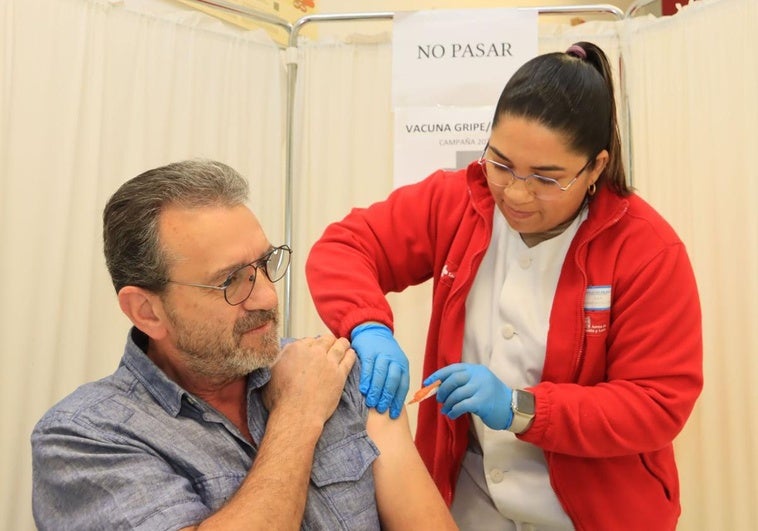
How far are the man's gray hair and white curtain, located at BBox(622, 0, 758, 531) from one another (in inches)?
64.8

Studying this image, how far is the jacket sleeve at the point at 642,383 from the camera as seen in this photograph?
1379 millimetres

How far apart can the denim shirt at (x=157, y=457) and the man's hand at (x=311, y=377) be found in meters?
0.04

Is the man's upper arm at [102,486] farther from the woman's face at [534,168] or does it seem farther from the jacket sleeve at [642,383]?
the woman's face at [534,168]

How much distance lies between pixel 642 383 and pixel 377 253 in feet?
2.15

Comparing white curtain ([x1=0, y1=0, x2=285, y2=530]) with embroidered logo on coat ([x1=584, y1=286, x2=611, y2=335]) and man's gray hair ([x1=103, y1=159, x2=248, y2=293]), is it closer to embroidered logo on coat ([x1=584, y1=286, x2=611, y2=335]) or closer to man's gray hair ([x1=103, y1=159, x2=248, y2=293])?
man's gray hair ([x1=103, y1=159, x2=248, y2=293])

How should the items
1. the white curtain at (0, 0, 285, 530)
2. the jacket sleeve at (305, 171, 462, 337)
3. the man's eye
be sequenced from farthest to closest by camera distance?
the white curtain at (0, 0, 285, 530), the jacket sleeve at (305, 171, 462, 337), the man's eye

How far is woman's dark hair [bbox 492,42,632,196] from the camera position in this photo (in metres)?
1.33

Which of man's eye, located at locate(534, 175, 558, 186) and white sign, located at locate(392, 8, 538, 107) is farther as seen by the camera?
white sign, located at locate(392, 8, 538, 107)

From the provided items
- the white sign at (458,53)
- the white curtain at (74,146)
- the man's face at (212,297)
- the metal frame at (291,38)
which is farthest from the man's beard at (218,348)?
the white sign at (458,53)

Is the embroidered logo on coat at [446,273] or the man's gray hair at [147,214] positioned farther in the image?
the embroidered logo on coat at [446,273]

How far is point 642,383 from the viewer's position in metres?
1.40

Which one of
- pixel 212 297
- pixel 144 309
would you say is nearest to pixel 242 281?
pixel 212 297

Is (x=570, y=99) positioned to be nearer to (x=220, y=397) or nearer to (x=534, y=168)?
(x=534, y=168)

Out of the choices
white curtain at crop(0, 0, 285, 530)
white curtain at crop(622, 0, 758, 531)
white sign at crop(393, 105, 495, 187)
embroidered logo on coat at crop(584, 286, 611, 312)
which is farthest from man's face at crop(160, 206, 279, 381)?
white curtain at crop(622, 0, 758, 531)
